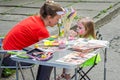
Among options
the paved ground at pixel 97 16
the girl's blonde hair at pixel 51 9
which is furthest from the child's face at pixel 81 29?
the paved ground at pixel 97 16

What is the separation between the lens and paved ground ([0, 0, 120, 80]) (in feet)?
18.3

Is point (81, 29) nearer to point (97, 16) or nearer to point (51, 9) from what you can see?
point (51, 9)

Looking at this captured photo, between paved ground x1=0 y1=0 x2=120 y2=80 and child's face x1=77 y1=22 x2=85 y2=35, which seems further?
paved ground x1=0 y1=0 x2=120 y2=80

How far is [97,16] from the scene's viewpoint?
9.18 m

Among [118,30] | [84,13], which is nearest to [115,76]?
[118,30]

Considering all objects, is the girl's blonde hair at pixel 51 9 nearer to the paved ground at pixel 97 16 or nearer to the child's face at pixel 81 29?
the child's face at pixel 81 29

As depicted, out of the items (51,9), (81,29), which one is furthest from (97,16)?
(51,9)

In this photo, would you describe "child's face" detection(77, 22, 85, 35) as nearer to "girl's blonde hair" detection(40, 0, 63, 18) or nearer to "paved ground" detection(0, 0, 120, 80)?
"girl's blonde hair" detection(40, 0, 63, 18)

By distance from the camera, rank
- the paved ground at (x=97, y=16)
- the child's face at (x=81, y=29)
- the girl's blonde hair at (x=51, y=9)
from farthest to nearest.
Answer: the paved ground at (x=97, y=16) → the child's face at (x=81, y=29) → the girl's blonde hair at (x=51, y=9)

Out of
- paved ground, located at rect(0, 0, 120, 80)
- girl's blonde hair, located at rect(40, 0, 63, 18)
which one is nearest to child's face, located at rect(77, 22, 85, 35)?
girl's blonde hair, located at rect(40, 0, 63, 18)

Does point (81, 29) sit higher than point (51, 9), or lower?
lower

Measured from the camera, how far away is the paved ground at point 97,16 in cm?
558

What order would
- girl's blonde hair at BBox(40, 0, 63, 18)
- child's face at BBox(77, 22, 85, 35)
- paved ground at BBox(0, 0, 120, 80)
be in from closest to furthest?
1. girl's blonde hair at BBox(40, 0, 63, 18)
2. child's face at BBox(77, 22, 85, 35)
3. paved ground at BBox(0, 0, 120, 80)

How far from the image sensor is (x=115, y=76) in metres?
5.20
